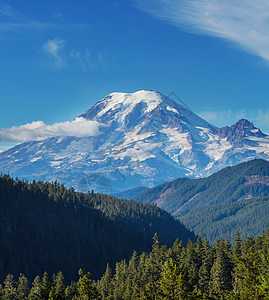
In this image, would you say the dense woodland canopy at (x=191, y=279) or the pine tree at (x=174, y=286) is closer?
the pine tree at (x=174, y=286)

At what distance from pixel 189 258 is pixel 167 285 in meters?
63.0

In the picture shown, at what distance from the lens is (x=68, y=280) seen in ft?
632

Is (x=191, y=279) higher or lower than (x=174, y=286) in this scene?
higher

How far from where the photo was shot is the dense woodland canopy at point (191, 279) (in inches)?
2144

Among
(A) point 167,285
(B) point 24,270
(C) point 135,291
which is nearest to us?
(A) point 167,285

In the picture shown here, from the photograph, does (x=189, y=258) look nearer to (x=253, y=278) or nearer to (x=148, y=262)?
(x=148, y=262)

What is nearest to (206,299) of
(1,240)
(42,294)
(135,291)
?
(42,294)

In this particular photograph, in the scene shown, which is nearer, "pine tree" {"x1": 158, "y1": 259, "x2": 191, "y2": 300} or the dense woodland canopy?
"pine tree" {"x1": 158, "y1": 259, "x2": 191, "y2": 300}

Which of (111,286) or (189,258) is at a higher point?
(189,258)

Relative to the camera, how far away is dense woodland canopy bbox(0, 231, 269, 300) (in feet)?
179

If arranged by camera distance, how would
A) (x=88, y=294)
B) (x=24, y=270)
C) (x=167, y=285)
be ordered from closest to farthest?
1. (x=167, y=285)
2. (x=88, y=294)
3. (x=24, y=270)

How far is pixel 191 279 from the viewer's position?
56.2 metres

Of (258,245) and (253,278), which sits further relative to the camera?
(258,245)

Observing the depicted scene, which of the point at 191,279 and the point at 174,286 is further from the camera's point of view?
the point at 191,279
